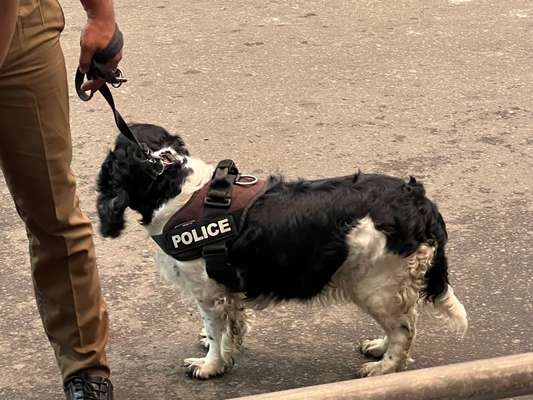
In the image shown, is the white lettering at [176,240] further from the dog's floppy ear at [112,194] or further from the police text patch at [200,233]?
the dog's floppy ear at [112,194]

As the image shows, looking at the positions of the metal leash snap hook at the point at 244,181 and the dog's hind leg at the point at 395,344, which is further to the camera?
the dog's hind leg at the point at 395,344

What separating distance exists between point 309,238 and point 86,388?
37.4 inches

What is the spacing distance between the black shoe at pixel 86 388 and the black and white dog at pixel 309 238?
47cm

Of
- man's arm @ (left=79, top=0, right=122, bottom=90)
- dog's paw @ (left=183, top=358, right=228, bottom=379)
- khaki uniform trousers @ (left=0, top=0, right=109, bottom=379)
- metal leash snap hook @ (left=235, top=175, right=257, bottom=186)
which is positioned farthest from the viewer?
dog's paw @ (left=183, top=358, right=228, bottom=379)

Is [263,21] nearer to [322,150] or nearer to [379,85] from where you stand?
[379,85]

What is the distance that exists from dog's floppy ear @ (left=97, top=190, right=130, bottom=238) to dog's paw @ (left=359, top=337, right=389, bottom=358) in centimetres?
109

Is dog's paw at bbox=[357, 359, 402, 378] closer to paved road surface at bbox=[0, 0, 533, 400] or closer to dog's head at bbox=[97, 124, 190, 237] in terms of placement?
paved road surface at bbox=[0, 0, 533, 400]

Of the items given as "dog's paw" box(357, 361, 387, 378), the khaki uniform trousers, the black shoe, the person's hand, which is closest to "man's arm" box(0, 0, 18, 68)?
the khaki uniform trousers

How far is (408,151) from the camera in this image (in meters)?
5.51

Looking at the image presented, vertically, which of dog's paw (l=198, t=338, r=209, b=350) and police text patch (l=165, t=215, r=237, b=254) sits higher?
police text patch (l=165, t=215, r=237, b=254)

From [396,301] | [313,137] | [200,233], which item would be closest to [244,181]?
[200,233]

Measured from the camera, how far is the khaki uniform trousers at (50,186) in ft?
Answer: 9.50

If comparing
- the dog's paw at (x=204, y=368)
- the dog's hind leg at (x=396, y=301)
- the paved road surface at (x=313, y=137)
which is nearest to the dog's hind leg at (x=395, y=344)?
the dog's hind leg at (x=396, y=301)

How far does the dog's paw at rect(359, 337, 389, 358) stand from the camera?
377 centimetres
